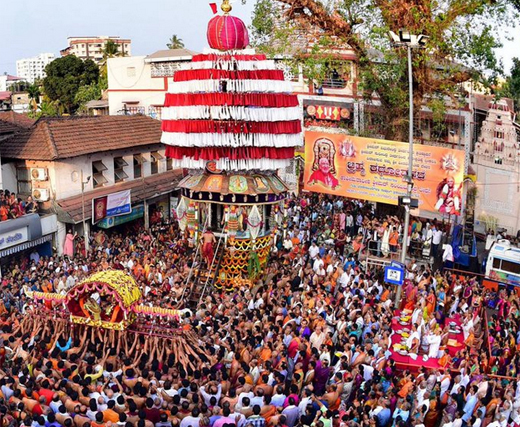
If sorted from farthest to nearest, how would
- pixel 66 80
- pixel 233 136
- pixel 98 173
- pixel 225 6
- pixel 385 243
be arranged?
pixel 66 80
pixel 98 173
pixel 385 243
pixel 225 6
pixel 233 136

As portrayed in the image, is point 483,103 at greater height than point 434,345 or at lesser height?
greater

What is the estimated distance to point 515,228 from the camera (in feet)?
84.5

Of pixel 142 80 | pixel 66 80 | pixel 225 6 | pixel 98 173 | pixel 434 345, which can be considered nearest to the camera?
pixel 434 345

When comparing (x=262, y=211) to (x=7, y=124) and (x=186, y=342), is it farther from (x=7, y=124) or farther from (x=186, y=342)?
(x=7, y=124)

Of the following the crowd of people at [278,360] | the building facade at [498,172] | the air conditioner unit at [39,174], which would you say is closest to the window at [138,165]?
the air conditioner unit at [39,174]

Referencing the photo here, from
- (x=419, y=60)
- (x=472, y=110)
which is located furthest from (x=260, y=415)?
(x=472, y=110)

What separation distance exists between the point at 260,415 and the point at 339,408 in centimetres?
176

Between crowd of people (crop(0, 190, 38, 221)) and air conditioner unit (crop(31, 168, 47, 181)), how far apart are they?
1.18 meters

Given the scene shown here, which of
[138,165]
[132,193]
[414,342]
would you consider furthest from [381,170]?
[138,165]

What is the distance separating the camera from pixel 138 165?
28.7 metres

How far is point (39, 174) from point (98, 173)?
314 centimetres

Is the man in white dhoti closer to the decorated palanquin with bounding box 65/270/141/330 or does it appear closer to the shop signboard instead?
the decorated palanquin with bounding box 65/270/141/330

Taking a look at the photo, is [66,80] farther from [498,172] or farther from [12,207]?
[498,172]

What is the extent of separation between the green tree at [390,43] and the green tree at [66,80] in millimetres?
32740
